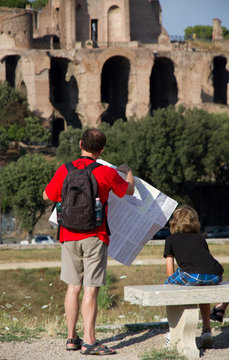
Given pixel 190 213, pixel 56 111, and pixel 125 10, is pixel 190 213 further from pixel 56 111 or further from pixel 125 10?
pixel 125 10

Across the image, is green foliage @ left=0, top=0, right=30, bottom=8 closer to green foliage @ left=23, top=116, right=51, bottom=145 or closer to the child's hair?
green foliage @ left=23, top=116, right=51, bottom=145

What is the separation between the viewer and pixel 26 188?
3275 centimetres

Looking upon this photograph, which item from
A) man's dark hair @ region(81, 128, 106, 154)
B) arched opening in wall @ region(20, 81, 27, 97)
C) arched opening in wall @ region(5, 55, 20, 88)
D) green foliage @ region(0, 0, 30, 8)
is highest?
green foliage @ region(0, 0, 30, 8)

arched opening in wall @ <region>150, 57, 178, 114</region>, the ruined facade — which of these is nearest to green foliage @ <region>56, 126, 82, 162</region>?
the ruined facade

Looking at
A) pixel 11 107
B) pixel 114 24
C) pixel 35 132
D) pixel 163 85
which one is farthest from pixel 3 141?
pixel 114 24

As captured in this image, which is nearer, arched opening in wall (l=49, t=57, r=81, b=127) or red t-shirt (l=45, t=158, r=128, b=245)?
red t-shirt (l=45, t=158, r=128, b=245)

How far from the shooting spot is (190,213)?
613 centimetres

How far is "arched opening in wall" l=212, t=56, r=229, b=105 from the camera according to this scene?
55.8 metres

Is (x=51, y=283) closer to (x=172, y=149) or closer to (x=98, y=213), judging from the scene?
(x=98, y=213)

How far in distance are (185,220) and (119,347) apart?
1.25 meters

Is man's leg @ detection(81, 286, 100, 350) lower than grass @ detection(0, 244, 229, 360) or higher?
higher

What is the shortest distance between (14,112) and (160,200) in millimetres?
39395

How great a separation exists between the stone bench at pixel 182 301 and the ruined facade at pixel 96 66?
41642mm

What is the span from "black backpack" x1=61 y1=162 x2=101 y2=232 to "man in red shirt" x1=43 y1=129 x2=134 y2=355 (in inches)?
3.3
